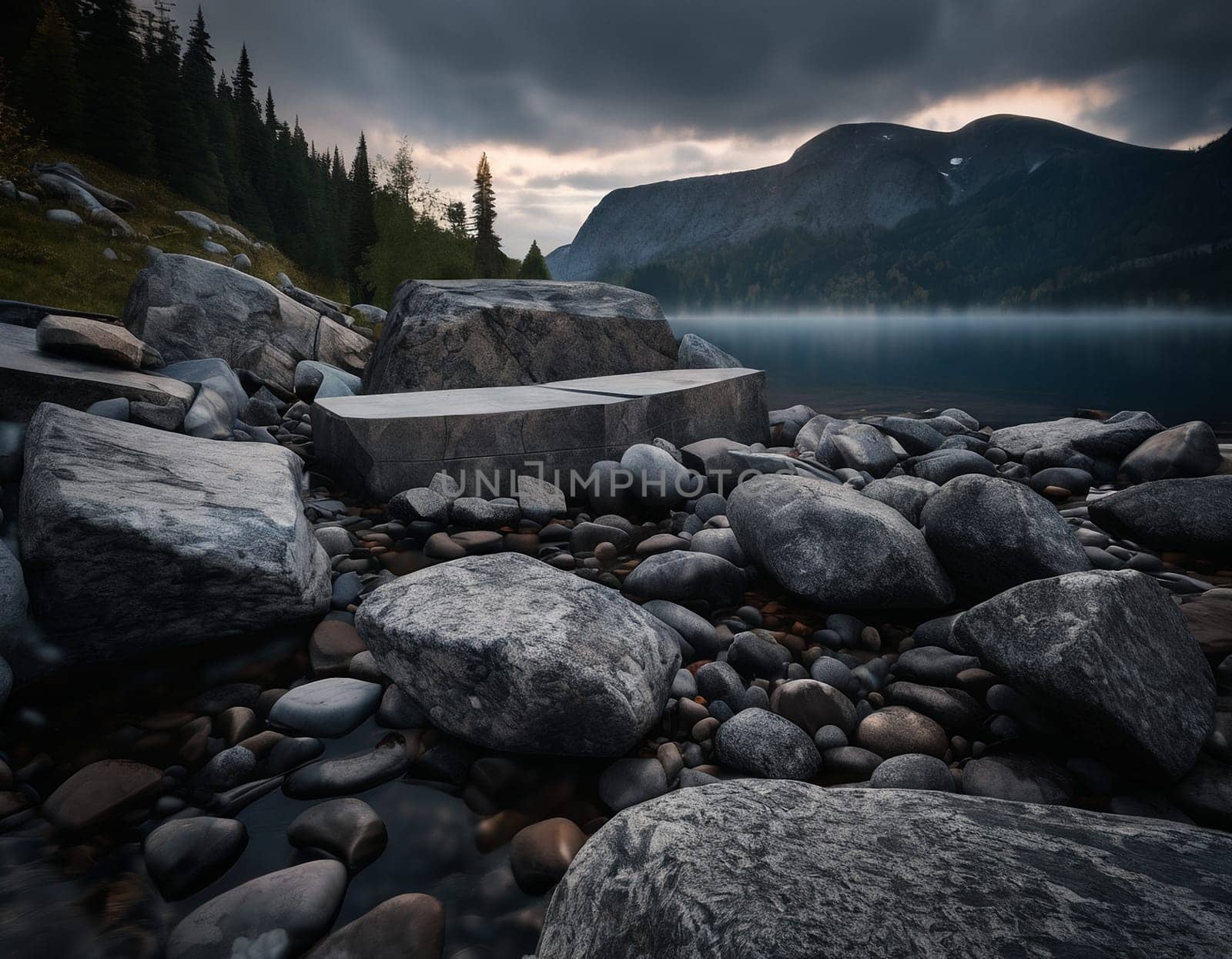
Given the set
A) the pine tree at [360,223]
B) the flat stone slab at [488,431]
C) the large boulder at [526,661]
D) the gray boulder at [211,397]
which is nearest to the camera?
the large boulder at [526,661]

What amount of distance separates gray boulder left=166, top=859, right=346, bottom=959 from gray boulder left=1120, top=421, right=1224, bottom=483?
6498 mm

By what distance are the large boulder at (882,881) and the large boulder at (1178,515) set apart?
361 centimetres

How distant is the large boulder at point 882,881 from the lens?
96 centimetres

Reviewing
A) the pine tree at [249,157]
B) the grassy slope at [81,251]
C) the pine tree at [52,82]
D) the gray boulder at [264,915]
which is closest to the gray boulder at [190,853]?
the gray boulder at [264,915]

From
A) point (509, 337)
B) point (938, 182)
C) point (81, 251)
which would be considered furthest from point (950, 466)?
point (938, 182)

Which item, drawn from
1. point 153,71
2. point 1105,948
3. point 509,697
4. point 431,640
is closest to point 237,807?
point 431,640

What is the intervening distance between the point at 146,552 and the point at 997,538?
3.78m

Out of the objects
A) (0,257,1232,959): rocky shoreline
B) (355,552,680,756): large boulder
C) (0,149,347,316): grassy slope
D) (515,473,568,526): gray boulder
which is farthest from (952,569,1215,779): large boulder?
(0,149,347,316): grassy slope

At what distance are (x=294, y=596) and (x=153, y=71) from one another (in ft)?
147

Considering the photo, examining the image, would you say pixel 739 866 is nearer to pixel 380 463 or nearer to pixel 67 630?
pixel 67 630

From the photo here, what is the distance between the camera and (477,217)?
145 feet

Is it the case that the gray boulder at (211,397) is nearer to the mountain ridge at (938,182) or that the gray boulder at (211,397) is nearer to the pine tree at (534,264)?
the pine tree at (534,264)

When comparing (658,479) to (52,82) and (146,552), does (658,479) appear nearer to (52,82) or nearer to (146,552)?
(146,552)

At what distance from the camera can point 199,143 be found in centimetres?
3375
